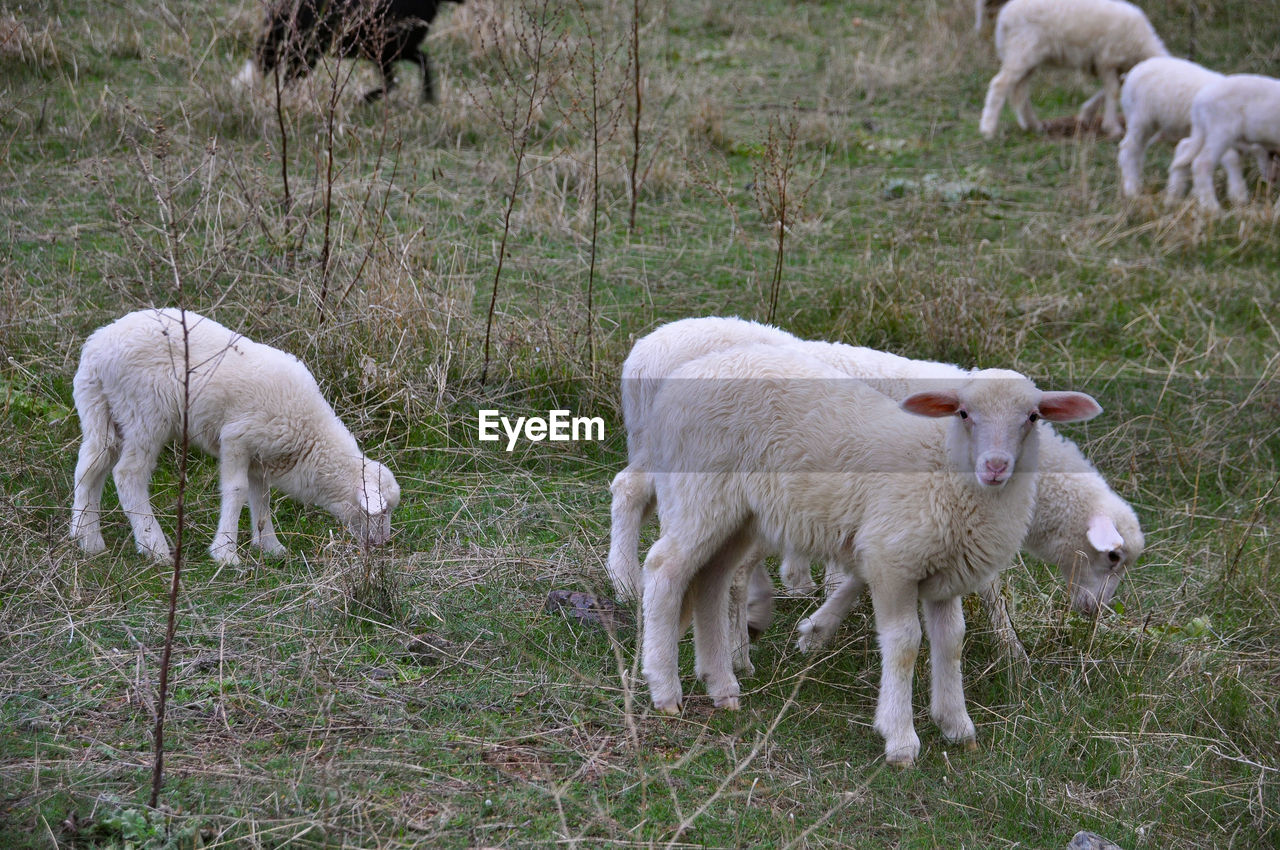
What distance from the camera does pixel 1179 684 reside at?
4.52m

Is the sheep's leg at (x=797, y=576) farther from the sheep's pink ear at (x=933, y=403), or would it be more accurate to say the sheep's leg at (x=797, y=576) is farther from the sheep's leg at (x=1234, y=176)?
the sheep's leg at (x=1234, y=176)

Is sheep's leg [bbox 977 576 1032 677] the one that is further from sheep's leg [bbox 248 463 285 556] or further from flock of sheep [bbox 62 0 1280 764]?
sheep's leg [bbox 248 463 285 556]

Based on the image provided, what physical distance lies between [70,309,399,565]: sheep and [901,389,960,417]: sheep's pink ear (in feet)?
6.69

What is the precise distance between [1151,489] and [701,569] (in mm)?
3193

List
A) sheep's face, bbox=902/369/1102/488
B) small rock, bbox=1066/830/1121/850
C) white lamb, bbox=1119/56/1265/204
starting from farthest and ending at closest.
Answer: white lamb, bbox=1119/56/1265/204 < sheep's face, bbox=902/369/1102/488 < small rock, bbox=1066/830/1121/850

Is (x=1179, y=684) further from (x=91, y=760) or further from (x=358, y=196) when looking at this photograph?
(x=358, y=196)

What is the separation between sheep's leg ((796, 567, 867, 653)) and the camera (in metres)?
4.59

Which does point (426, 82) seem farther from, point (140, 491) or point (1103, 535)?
point (1103, 535)

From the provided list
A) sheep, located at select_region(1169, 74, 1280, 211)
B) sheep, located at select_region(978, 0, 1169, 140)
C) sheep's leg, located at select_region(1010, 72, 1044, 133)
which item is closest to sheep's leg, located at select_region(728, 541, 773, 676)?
sheep, located at select_region(1169, 74, 1280, 211)

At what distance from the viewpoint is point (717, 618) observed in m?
4.22

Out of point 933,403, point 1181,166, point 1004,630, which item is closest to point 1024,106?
point 1181,166

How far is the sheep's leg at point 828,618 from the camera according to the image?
15.1 feet

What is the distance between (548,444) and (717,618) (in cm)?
203

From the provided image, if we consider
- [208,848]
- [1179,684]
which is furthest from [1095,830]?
[208,848]
